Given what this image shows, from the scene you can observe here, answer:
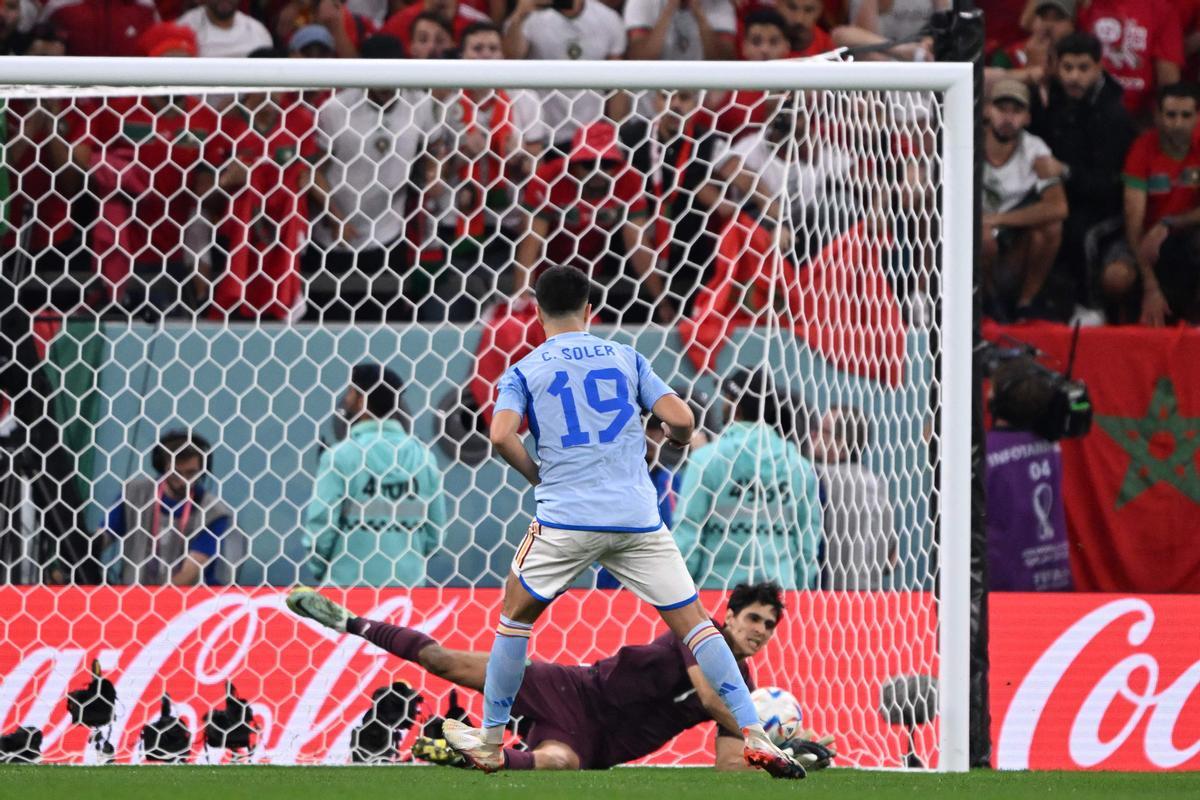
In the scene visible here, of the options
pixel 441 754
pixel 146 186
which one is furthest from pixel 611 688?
pixel 146 186

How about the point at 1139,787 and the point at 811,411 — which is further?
the point at 811,411

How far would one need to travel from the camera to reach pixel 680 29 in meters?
9.05

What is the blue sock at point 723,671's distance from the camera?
4617 millimetres

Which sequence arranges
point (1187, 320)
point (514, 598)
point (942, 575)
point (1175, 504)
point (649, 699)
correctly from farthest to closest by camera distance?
1. point (1187, 320)
2. point (1175, 504)
3. point (649, 699)
4. point (942, 575)
5. point (514, 598)

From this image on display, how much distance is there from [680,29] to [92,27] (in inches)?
117

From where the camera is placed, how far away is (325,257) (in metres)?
7.02

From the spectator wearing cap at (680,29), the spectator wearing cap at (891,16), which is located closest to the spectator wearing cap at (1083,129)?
the spectator wearing cap at (891,16)

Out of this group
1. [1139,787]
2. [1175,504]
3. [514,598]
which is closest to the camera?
[514,598]

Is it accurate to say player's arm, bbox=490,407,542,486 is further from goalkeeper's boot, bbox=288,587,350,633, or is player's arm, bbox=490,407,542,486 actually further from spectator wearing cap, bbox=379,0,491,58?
spectator wearing cap, bbox=379,0,491,58

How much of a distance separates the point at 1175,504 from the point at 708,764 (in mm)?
3030

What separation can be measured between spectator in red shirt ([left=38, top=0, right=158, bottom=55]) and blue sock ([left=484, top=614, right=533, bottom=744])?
16.5 ft

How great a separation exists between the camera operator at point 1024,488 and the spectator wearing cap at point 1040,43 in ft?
7.81

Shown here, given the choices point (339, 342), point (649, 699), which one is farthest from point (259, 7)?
point (649, 699)

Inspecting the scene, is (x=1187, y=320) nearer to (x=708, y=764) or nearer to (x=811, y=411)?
(x=811, y=411)
